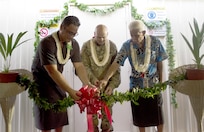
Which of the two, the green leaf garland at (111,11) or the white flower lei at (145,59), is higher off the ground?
the green leaf garland at (111,11)

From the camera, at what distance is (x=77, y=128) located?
2.94 meters

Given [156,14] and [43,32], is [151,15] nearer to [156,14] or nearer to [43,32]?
[156,14]

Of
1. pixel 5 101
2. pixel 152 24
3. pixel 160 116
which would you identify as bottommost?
pixel 160 116

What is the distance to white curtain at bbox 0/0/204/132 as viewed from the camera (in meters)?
2.83

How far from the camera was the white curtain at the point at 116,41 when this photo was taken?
2.83 metres

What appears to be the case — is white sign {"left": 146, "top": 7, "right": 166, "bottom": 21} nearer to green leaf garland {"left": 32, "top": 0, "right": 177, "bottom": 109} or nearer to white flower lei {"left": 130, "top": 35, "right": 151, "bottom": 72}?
green leaf garland {"left": 32, "top": 0, "right": 177, "bottom": 109}

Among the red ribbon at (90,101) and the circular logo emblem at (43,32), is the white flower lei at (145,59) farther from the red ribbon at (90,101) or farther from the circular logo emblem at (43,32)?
the circular logo emblem at (43,32)

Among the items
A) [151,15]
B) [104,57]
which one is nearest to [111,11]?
[151,15]

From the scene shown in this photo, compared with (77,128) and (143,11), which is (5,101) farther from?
(143,11)

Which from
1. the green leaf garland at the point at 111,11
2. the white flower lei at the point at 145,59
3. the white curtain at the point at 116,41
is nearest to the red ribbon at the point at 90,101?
the white flower lei at the point at 145,59

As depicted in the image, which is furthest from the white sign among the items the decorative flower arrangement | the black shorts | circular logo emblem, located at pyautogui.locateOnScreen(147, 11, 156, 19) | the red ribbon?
the red ribbon

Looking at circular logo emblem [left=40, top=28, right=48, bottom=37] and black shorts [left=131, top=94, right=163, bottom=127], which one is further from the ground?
circular logo emblem [left=40, top=28, right=48, bottom=37]

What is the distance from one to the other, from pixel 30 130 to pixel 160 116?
1695 mm

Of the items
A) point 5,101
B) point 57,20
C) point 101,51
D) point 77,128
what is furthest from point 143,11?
point 5,101
